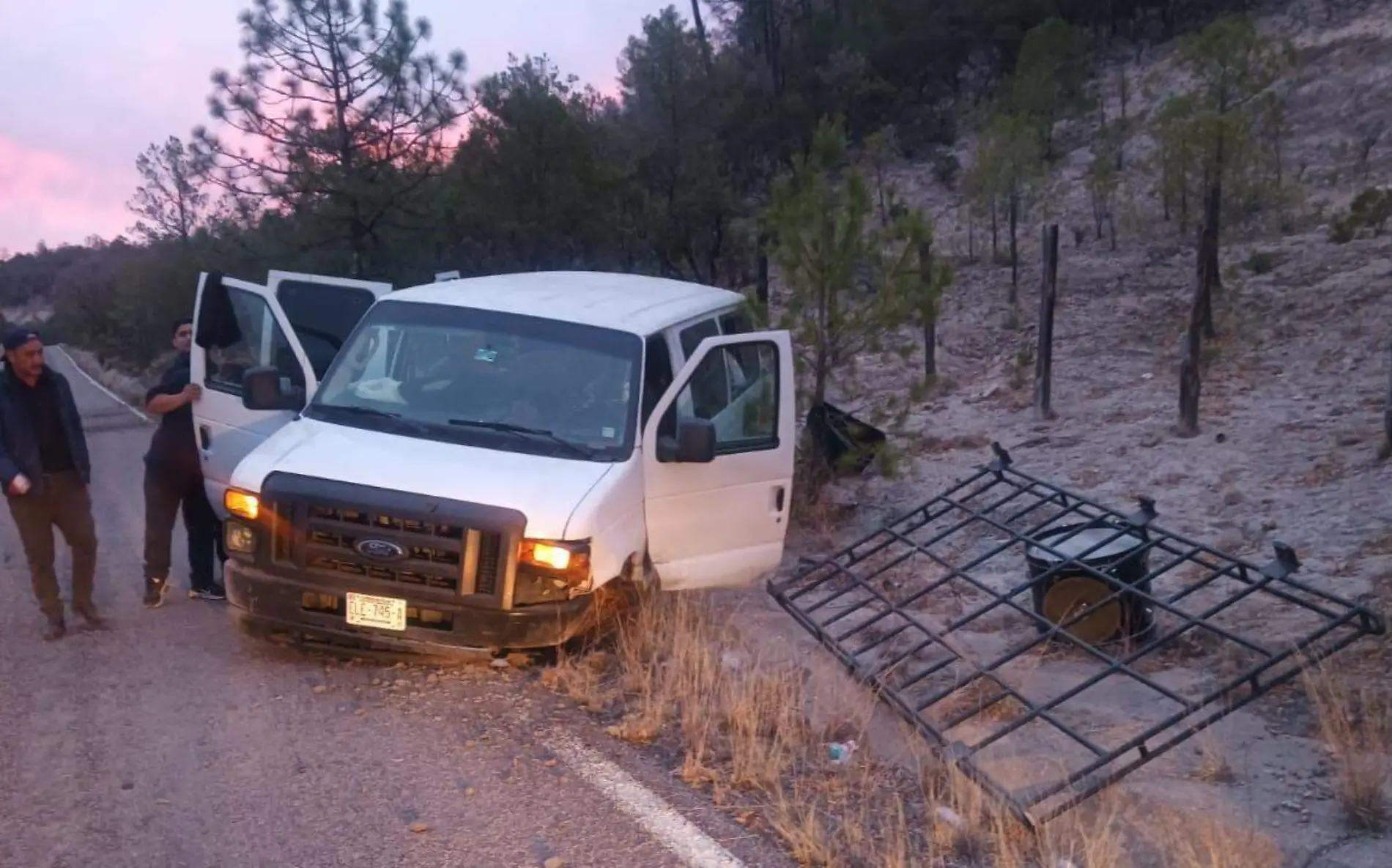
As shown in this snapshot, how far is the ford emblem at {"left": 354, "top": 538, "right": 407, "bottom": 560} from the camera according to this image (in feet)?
20.1

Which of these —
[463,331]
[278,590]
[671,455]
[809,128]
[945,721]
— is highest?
[809,128]

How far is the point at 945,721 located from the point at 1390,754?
6.20 feet

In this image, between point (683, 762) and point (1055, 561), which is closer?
point (683, 762)

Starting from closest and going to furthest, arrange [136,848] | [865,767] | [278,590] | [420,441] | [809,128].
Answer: [136,848], [865,767], [278,590], [420,441], [809,128]

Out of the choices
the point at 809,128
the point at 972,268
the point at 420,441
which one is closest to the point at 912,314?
the point at 420,441

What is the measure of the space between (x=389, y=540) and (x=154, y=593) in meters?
2.77

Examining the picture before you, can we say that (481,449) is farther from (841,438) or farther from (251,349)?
(841,438)

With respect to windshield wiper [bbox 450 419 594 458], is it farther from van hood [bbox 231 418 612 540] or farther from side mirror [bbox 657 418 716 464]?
side mirror [bbox 657 418 716 464]

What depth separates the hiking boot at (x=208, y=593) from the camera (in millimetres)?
8266

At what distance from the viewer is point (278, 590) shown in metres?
6.27

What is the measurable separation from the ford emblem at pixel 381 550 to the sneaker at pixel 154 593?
102 inches

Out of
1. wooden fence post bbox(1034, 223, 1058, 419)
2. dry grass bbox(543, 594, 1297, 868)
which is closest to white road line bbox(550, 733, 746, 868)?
dry grass bbox(543, 594, 1297, 868)

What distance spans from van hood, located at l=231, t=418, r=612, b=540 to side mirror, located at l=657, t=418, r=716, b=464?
1.39 ft

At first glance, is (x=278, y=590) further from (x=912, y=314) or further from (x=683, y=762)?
(x=912, y=314)
